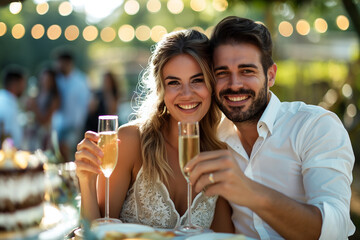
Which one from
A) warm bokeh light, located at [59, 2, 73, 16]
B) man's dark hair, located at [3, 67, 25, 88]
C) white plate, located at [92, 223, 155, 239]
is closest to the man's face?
white plate, located at [92, 223, 155, 239]

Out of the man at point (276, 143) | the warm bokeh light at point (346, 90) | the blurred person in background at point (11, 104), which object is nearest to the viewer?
the man at point (276, 143)

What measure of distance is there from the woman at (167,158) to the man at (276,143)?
0.42 feet

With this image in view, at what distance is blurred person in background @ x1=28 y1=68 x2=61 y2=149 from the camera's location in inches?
350

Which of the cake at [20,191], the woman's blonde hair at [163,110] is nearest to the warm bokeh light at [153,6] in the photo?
the woman's blonde hair at [163,110]

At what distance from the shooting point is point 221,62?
3010mm

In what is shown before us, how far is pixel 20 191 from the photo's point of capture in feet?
5.33

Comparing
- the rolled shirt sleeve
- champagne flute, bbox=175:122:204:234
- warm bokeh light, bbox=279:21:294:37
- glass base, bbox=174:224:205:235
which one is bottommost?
glass base, bbox=174:224:205:235

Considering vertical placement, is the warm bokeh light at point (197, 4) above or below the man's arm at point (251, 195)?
above

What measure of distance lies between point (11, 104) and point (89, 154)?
597cm

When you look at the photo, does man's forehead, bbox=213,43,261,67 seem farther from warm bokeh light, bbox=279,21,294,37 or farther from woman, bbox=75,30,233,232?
warm bokeh light, bbox=279,21,294,37

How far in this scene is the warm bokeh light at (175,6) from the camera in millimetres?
12930

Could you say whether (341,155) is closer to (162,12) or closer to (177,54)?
(177,54)

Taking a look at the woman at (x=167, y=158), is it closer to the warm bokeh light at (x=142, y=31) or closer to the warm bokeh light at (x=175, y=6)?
the warm bokeh light at (x=175, y=6)

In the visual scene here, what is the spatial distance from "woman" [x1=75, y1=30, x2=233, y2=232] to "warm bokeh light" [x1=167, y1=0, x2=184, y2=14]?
10.0m
